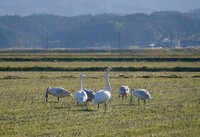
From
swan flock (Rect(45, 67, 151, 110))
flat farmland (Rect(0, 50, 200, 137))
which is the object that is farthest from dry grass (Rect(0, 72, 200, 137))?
swan flock (Rect(45, 67, 151, 110))

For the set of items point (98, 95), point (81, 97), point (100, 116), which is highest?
point (98, 95)

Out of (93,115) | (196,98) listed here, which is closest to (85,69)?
(196,98)

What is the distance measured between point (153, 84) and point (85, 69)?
59.5 ft


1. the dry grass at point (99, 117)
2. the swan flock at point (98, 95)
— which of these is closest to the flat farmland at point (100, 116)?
the dry grass at point (99, 117)

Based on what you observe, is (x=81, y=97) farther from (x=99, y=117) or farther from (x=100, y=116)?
(x=99, y=117)

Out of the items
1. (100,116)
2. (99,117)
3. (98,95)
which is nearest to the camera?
(99,117)

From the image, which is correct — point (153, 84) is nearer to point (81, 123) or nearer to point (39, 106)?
point (39, 106)

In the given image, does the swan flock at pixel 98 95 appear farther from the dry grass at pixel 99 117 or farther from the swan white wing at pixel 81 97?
the dry grass at pixel 99 117

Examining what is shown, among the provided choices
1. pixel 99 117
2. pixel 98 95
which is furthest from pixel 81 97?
pixel 99 117

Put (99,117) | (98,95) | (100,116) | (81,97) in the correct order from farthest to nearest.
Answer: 1. (81,97)
2. (98,95)
3. (100,116)
4. (99,117)

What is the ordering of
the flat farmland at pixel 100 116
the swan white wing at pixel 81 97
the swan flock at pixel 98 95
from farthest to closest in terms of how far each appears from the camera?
the swan white wing at pixel 81 97 → the swan flock at pixel 98 95 → the flat farmland at pixel 100 116

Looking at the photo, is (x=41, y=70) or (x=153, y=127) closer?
(x=153, y=127)

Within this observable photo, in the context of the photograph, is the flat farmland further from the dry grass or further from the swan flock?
the swan flock

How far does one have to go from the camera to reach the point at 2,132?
A: 53.9 ft
